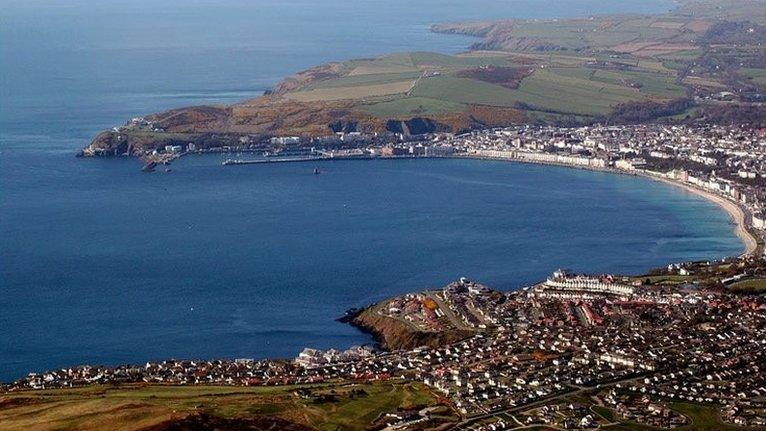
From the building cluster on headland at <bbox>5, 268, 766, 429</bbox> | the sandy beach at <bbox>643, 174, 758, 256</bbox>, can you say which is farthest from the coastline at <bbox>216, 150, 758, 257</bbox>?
the building cluster on headland at <bbox>5, 268, 766, 429</bbox>

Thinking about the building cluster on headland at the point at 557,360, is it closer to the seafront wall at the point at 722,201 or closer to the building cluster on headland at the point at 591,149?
the seafront wall at the point at 722,201

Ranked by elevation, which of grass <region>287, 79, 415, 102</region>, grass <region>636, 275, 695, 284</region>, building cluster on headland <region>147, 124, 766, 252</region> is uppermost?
grass <region>287, 79, 415, 102</region>

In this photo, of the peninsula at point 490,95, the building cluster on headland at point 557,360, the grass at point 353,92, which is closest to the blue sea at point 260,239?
the building cluster on headland at point 557,360

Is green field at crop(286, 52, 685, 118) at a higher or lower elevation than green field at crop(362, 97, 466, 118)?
higher

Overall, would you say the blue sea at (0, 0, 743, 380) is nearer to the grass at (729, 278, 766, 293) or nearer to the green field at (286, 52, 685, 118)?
the grass at (729, 278, 766, 293)

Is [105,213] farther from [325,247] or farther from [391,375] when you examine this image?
[391,375]

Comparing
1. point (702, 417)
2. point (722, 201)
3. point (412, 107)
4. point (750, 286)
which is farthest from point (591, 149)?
point (702, 417)

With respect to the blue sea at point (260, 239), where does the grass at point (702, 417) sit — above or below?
below
